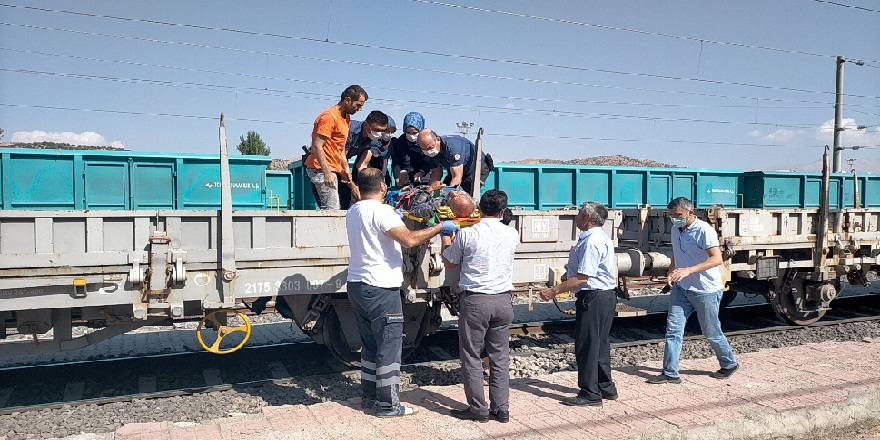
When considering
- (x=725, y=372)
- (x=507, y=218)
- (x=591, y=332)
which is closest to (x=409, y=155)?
(x=507, y=218)

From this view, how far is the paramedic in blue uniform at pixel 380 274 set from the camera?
15.1 ft

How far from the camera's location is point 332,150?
21.0 ft

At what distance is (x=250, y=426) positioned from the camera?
15.0 feet

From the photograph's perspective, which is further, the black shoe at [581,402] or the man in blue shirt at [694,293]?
the man in blue shirt at [694,293]

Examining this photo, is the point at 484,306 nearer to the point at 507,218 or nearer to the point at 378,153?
the point at 507,218

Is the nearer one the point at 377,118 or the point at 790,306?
the point at 377,118

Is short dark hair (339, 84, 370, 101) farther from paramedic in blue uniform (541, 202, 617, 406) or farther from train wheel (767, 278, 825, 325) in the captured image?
train wheel (767, 278, 825, 325)

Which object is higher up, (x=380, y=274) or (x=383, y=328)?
(x=380, y=274)

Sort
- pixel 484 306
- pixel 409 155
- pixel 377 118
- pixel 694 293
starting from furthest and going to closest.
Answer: pixel 409 155, pixel 377 118, pixel 694 293, pixel 484 306

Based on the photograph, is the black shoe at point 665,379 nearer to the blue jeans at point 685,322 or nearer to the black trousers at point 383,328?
the blue jeans at point 685,322

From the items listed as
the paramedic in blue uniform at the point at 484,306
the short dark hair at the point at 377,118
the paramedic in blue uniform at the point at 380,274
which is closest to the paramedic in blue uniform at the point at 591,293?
the paramedic in blue uniform at the point at 484,306

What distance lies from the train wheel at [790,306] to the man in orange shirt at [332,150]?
658 cm

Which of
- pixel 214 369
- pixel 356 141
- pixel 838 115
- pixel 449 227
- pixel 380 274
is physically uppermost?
pixel 838 115

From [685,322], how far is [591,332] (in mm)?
1211
